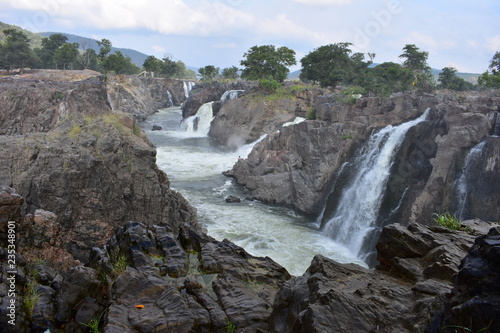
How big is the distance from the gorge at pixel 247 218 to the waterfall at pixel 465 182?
14 centimetres

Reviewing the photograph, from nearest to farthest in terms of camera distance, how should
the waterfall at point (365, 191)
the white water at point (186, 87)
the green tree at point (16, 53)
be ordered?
the waterfall at point (365, 191) → the green tree at point (16, 53) → the white water at point (186, 87)

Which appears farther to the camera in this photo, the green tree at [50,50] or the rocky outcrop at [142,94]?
the green tree at [50,50]

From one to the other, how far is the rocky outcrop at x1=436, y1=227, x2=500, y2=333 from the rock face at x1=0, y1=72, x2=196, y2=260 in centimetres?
1352

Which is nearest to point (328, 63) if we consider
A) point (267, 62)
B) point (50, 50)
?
point (267, 62)

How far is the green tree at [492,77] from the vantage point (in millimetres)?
40622

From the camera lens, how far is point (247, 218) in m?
25.0

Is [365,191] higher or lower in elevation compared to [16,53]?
lower

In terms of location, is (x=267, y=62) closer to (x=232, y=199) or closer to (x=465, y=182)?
(x=232, y=199)

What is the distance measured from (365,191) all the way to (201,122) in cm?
3539

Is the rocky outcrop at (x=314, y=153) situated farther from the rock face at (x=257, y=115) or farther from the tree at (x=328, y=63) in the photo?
the tree at (x=328, y=63)

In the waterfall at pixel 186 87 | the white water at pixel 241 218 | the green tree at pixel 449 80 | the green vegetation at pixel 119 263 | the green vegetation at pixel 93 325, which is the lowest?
the white water at pixel 241 218

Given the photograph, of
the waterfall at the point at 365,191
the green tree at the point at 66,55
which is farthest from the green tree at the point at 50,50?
the waterfall at the point at 365,191

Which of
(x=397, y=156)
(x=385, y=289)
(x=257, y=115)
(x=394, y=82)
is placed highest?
(x=394, y=82)

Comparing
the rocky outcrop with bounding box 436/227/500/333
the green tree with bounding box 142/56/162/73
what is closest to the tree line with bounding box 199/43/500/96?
the green tree with bounding box 142/56/162/73
